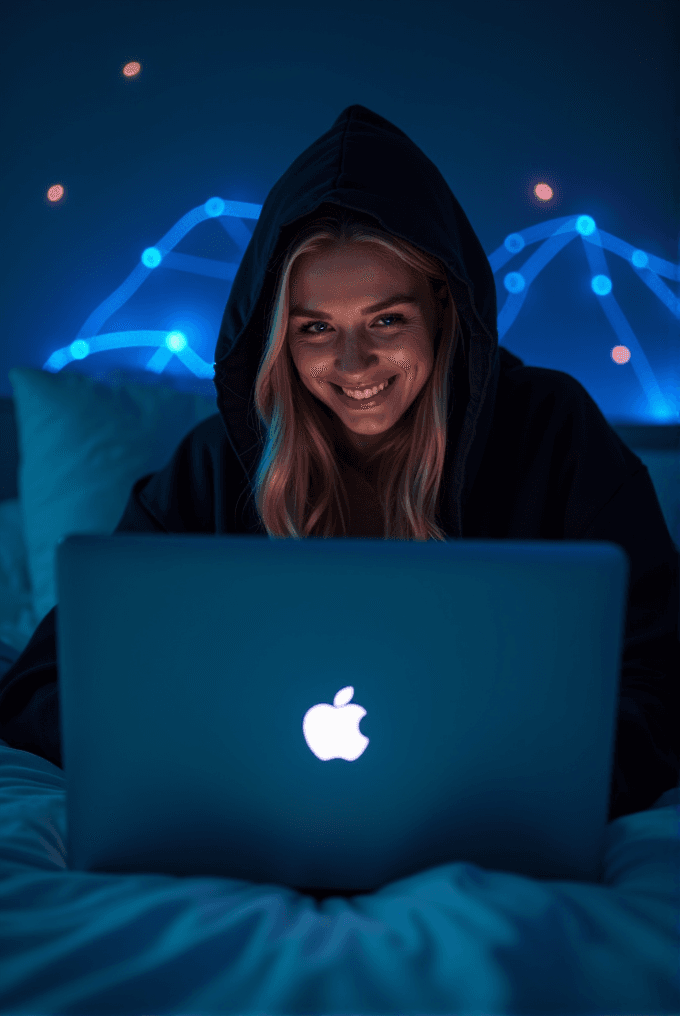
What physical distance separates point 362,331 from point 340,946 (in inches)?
38.2

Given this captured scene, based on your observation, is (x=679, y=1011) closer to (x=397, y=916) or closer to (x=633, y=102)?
(x=397, y=916)

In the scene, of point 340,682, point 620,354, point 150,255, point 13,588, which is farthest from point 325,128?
point 340,682

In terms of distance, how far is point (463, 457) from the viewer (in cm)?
122

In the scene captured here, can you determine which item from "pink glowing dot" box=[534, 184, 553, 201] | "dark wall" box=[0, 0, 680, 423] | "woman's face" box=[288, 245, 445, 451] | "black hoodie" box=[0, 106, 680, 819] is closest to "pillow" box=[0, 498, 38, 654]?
"black hoodie" box=[0, 106, 680, 819]

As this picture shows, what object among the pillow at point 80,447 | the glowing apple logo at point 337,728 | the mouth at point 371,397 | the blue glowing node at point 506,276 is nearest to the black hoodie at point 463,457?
the mouth at point 371,397

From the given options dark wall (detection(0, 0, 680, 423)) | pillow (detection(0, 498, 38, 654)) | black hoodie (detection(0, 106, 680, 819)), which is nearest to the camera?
black hoodie (detection(0, 106, 680, 819))

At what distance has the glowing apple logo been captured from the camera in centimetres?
54

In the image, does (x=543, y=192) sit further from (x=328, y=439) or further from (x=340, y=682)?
(x=340, y=682)

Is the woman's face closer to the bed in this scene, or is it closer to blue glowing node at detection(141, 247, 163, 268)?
the bed

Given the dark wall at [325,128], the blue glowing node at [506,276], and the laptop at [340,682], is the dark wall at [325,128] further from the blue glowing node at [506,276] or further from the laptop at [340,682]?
the laptop at [340,682]

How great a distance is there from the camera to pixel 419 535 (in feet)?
4.16

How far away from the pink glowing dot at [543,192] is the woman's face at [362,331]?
3.42 feet

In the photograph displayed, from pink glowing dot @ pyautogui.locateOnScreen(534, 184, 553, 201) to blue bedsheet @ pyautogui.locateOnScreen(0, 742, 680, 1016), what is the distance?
1939 millimetres

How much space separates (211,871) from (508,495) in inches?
34.1
